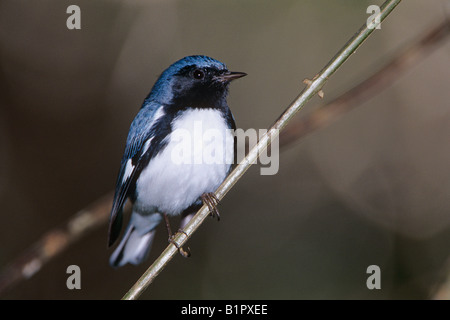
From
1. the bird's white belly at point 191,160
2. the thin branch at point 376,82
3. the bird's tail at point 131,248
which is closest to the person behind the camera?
the thin branch at point 376,82

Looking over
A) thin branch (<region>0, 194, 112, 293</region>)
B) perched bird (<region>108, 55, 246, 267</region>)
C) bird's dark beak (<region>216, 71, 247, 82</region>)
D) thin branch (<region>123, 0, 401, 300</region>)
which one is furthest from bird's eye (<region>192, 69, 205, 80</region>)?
thin branch (<region>123, 0, 401, 300</region>)

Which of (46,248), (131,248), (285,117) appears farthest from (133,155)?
(285,117)

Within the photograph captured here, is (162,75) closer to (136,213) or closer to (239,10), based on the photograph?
(136,213)

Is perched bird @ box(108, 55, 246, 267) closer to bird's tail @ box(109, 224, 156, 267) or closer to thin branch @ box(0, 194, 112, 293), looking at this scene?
thin branch @ box(0, 194, 112, 293)

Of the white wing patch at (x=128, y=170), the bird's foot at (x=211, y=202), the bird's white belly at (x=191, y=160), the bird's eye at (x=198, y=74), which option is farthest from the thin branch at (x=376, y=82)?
the white wing patch at (x=128, y=170)

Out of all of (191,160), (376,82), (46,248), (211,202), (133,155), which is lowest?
(46,248)

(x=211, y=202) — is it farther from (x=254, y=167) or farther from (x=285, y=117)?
(x=254, y=167)

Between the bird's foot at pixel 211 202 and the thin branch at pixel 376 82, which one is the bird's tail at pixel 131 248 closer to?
the bird's foot at pixel 211 202
